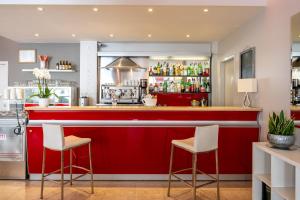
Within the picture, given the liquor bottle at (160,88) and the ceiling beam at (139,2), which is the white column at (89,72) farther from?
the ceiling beam at (139,2)

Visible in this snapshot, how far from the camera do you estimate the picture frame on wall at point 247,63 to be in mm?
4461

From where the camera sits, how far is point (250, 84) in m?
4.12

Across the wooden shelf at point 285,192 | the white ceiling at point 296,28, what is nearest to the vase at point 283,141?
the wooden shelf at point 285,192

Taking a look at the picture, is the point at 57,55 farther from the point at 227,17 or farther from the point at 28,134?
the point at 227,17

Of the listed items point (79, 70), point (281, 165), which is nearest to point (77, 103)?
point (79, 70)

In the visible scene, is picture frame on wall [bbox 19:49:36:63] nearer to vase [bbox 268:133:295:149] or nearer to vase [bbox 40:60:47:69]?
vase [bbox 40:60:47:69]

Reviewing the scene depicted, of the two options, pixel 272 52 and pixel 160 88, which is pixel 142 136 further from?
pixel 160 88

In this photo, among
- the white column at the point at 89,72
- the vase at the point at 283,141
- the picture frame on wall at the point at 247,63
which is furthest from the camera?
the white column at the point at 89,72

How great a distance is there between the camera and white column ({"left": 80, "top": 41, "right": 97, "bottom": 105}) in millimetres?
6672

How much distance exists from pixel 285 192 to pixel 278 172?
19 cm

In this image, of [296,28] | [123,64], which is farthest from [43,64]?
[296,28]

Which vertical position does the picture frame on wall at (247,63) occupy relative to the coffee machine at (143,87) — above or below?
above

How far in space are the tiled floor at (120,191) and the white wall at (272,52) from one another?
0.98 meters

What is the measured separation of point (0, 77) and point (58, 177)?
4.65 m
